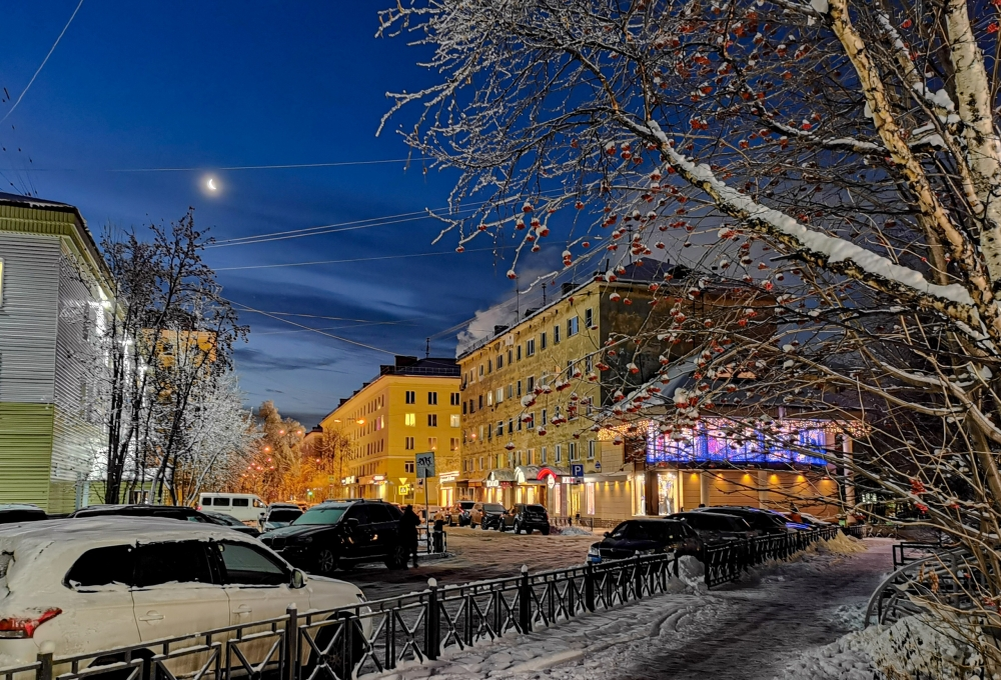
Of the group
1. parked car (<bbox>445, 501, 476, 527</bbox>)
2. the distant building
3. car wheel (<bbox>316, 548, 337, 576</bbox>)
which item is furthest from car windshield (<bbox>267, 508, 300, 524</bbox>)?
parked car (<bbox>445, 501, 476, 527</bbox>)

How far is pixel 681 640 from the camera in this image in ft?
40.9

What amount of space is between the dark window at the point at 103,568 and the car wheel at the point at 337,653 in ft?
7.15

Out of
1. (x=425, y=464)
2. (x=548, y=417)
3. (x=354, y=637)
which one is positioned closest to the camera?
(x=354, y=637)

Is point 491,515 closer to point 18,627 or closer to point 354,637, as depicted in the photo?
point 354,637

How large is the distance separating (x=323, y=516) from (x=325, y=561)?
5.26 ft

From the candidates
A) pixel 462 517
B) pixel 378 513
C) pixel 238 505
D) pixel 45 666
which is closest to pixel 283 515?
pixel 238 505

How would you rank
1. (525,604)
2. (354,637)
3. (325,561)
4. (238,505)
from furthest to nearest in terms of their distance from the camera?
(238,505), (325,561), (525,604), (354,637)

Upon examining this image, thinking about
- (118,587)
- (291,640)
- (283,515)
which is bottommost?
(283,515)

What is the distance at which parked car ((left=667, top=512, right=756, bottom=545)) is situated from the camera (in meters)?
26.2

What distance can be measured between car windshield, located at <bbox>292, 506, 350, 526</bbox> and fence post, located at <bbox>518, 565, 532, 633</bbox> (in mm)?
11316

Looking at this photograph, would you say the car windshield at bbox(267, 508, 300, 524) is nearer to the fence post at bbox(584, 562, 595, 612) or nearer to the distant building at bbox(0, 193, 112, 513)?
the distant building at bbox(0, 193, 112, 513)

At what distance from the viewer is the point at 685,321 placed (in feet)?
22.9

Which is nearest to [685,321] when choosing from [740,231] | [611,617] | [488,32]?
[740,231]

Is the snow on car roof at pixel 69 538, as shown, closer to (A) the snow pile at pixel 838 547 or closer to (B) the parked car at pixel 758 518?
(A) the snow pile at pixel 838 547
